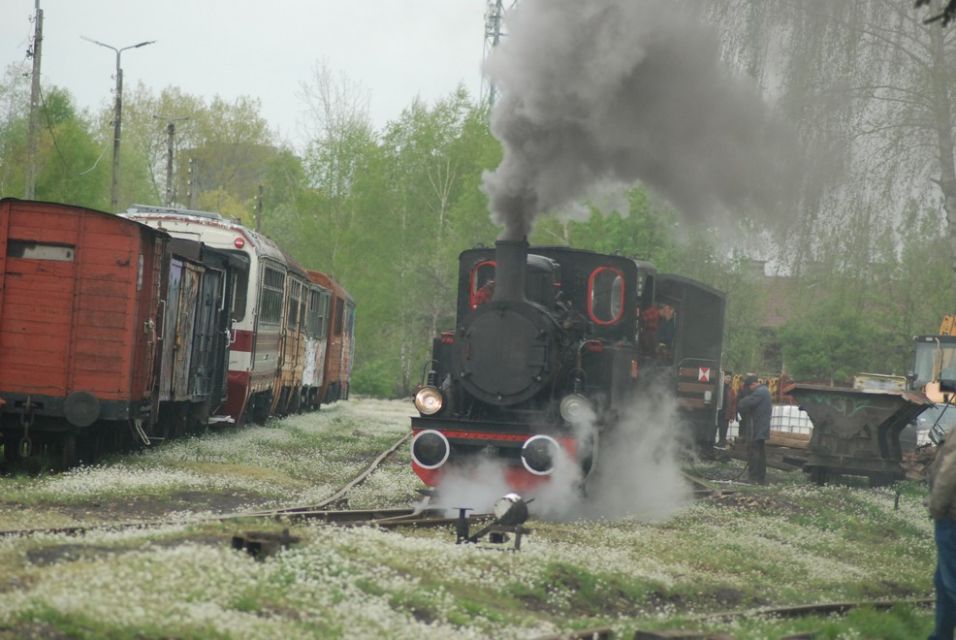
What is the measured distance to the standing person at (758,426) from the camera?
2059 cm

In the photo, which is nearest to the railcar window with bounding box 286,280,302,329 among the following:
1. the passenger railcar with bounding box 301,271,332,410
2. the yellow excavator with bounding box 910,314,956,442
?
the passenger railcar with bounding box 301,271,332,410

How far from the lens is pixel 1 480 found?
12766mm

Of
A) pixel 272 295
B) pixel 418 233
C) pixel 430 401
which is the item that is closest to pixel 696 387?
pixel 272 295

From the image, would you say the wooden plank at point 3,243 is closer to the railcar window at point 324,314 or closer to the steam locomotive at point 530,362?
the steam locomotive at point 530,362

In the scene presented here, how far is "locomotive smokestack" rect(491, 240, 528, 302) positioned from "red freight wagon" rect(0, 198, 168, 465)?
4.19 meters

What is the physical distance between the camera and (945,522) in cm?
786

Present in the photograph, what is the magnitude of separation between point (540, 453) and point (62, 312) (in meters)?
5.42

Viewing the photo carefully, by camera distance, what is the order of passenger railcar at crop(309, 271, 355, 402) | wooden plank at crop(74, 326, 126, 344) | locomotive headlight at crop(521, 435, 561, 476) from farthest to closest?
1. passenger railcar at crop(309, 271, 355, 402)
2. wooden plank at crop(74, 326, 126, 344)
3. locomotive headlight at crop(521, 435, 561, 476)

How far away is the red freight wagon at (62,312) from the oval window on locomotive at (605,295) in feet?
16.0

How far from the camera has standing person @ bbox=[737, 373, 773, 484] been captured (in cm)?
2059

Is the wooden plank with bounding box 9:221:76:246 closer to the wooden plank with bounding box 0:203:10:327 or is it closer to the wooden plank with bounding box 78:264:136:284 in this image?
the wooden plank with bounding box 0:203:10:327

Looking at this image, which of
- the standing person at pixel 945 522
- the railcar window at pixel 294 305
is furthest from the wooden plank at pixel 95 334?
the railcar window at pixel 294 305

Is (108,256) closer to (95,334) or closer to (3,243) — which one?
(95,334)

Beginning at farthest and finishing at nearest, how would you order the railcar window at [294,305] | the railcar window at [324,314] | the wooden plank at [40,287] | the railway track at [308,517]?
the railcar window at [324,314] → the railcar window at [294,305] → the wooden plank at [40,287] → the railway track at [308,517]
